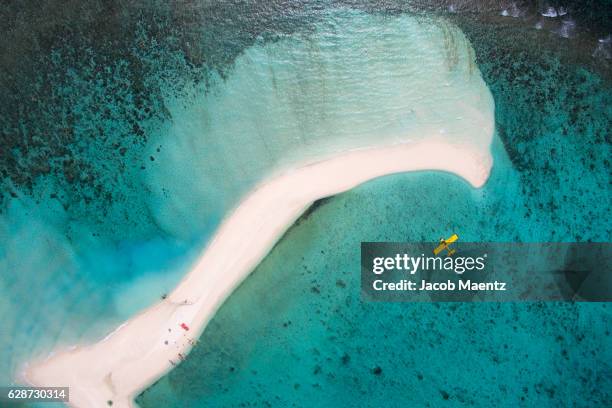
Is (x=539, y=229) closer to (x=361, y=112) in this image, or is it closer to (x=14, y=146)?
(x=361, y=112)

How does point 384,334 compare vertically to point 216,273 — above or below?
below

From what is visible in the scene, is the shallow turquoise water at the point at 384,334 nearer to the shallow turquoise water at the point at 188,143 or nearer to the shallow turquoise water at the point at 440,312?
the shallow turquoise water at the point at 440,312

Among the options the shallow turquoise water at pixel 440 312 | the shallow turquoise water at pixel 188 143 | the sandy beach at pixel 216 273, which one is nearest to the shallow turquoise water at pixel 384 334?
the shallow turquoise water at pixel 440 312

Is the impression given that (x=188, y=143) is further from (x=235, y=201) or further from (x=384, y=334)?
(x=384, y=334)

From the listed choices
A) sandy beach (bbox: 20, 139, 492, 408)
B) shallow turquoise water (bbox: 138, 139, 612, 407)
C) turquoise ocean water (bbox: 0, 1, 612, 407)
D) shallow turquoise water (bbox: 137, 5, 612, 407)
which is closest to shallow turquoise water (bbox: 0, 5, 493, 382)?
turquoise ocean water (bbox: 0, 1, 612, 407)

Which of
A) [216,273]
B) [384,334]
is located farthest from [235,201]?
[384,334]

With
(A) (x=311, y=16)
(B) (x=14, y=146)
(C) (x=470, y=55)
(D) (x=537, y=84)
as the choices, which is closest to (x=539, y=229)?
(D) (x=537, y=84)

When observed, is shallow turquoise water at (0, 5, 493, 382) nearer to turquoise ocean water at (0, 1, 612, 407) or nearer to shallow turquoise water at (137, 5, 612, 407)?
turquoise ocean water at (0, 1, 612, 407)
